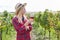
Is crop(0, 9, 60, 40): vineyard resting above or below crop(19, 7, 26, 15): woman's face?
below

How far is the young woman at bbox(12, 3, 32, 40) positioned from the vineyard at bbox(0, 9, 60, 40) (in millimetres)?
41

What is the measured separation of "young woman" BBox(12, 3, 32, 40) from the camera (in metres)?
1.60

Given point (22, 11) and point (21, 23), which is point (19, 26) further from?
point (22, 11)

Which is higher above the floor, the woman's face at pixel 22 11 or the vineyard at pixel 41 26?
the woman's face at pixel 22 11

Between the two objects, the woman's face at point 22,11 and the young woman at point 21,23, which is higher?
the woman's face at point 22,11

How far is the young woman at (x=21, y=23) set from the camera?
1603 millimetres

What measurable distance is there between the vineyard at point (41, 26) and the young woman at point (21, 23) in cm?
4

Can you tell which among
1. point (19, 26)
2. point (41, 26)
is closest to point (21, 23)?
point (19, 26)

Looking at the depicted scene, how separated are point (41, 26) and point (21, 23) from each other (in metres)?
0.20


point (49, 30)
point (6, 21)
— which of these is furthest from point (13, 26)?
point (49, 30)

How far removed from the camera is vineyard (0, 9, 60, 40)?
1623 mm

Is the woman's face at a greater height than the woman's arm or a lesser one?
greater

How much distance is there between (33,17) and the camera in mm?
1657

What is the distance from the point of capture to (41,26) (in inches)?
65.7
